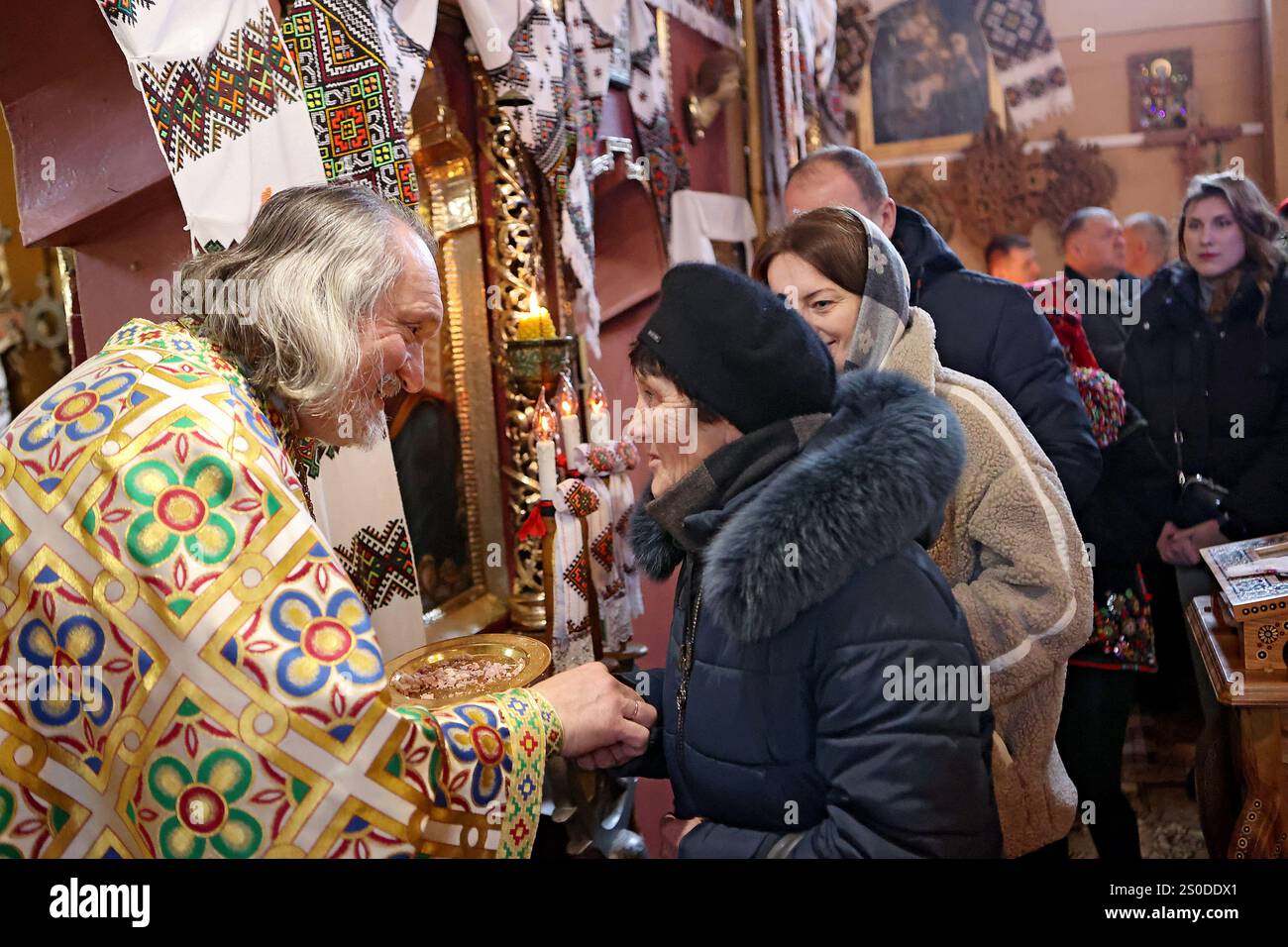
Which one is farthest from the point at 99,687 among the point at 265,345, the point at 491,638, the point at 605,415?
the point at 605,415

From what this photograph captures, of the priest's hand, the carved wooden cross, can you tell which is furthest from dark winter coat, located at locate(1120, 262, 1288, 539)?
the priest's hand

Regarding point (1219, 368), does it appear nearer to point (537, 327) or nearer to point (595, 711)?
point (595, 711)

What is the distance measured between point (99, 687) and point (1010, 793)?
102 cm

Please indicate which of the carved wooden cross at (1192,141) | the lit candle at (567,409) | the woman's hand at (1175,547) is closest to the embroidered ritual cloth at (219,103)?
the lit candle at (567,409)

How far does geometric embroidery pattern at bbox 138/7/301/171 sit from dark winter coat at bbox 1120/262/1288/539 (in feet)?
4.13

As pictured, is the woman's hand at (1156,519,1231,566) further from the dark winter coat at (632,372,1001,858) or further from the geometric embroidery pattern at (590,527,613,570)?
the geometric embroidery pattern at (590,527,613,570)

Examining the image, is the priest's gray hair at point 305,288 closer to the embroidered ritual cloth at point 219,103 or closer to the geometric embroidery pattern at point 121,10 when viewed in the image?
the embroidered ritual cloth at point 219,103

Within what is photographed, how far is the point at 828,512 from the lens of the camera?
34.1 inches

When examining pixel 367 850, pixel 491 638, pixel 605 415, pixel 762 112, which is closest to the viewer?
pixel 367 850

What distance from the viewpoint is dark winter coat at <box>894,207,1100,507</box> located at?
3.89 ft

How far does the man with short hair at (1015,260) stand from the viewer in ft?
4.78

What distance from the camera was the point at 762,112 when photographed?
225cm

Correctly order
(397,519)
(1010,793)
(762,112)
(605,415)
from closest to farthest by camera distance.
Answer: (1010,793), (397,519), (605,415), (762,112)

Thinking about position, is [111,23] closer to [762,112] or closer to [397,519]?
[397,519]
